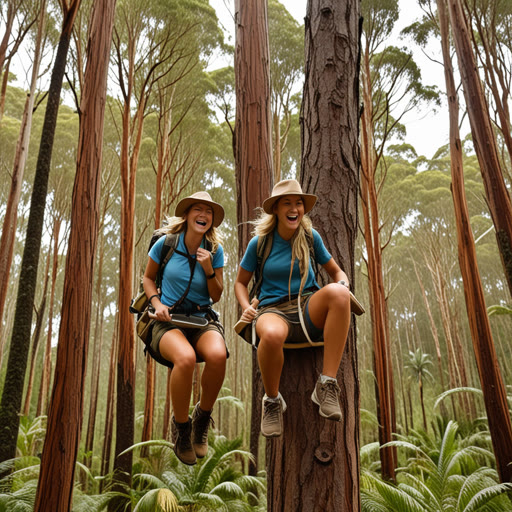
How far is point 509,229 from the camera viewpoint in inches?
258

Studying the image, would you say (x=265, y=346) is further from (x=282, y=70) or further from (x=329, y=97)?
(x=282, y=70)

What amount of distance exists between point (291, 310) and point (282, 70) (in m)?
13.2

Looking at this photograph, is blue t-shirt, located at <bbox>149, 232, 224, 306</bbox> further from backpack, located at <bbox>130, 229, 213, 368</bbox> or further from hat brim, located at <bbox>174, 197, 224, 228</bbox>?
hat brim, located at <bbox>174, 197, 224, 228</bbox>

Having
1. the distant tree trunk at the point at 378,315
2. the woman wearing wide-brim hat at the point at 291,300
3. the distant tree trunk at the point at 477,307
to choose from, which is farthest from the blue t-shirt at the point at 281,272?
the distant tree trunk at the point at 378,315

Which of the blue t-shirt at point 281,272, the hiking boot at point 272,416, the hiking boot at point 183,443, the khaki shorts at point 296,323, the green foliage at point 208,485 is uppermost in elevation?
the blue t-shirt at point 281,272

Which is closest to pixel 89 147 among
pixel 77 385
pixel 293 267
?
pixel 77 385

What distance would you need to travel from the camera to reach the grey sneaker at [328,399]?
1798 mm

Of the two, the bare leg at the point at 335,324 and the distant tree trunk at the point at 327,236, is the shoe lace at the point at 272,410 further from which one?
the bare leg at the point at 335,324

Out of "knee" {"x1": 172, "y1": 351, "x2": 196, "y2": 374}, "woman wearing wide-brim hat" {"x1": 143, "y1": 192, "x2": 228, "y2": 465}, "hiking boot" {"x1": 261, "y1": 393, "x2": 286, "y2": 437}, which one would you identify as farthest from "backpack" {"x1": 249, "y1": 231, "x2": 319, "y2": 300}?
"hiking boot" {"x1": 261, "y1": 393, "x2": 286, "y2": 437}

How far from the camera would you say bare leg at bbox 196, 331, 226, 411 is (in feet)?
7.29

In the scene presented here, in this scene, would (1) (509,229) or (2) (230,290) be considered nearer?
(1) (509,229)

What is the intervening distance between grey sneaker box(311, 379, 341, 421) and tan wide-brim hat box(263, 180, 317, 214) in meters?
0.90

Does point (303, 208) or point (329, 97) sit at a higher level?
point (329, 97)

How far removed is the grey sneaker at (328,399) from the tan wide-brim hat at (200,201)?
1170 millimetres
